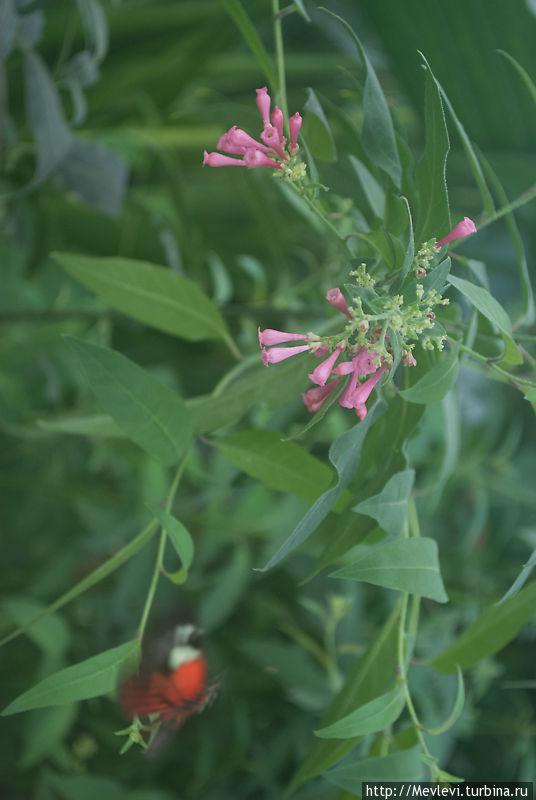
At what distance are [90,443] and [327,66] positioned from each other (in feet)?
1.41

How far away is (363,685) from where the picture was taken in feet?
0.76

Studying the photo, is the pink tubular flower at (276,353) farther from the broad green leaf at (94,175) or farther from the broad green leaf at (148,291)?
the broad green leaf at (94,175)

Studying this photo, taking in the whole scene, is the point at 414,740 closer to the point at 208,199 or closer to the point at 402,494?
the point at 402,494

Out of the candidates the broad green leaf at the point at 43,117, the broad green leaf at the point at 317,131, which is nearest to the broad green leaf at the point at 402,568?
the broad green leaf at the point at 317,131

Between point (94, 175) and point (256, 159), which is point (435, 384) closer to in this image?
point (256, 159)

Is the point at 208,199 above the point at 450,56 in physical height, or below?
below

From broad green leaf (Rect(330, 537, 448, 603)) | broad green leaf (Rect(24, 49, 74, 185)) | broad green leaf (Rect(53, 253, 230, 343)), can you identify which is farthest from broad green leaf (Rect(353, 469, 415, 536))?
broad green leaf (Rect(24, 49, 74, 185))

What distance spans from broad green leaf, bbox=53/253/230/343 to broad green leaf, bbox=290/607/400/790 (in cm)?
12

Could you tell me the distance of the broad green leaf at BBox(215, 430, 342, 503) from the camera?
0.20 m

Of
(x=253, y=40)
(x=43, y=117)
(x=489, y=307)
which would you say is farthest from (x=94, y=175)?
(x=489, y=307)

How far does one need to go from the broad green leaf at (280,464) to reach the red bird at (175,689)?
7 cm

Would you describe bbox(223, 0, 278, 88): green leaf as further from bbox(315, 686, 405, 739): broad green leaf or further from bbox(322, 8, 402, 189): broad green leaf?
bbox(315, 686, 405, 739): broad green leaf

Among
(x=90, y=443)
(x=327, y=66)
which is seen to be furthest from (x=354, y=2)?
(x=90, y=443)

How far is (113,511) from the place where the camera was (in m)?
0.47
